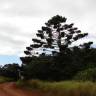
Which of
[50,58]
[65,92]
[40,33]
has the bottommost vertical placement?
[65,92]

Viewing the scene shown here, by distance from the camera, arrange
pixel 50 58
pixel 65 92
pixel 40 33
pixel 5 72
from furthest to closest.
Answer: pixel 5 72, pixel 40 33, pixel 50 58, pixel 65 92

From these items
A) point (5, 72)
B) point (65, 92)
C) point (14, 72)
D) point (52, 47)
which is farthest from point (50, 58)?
point (65, 92)

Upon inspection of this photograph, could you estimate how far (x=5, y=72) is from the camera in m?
70.8

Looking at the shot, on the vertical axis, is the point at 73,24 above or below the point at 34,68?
above

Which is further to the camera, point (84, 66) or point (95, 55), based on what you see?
point (95, 55)

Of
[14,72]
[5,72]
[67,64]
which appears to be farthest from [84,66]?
[5,72]

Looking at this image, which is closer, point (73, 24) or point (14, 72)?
point (73, 24)

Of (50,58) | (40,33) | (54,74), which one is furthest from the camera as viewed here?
(40,33)

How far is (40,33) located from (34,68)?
24.2 feet

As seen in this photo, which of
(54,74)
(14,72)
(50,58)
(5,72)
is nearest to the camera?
(54,74)

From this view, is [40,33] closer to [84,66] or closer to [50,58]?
[50,58]

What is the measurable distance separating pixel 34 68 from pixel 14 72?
18.5 m

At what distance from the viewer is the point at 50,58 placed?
49125mm

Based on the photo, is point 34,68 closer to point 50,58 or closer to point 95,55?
point 50,58
